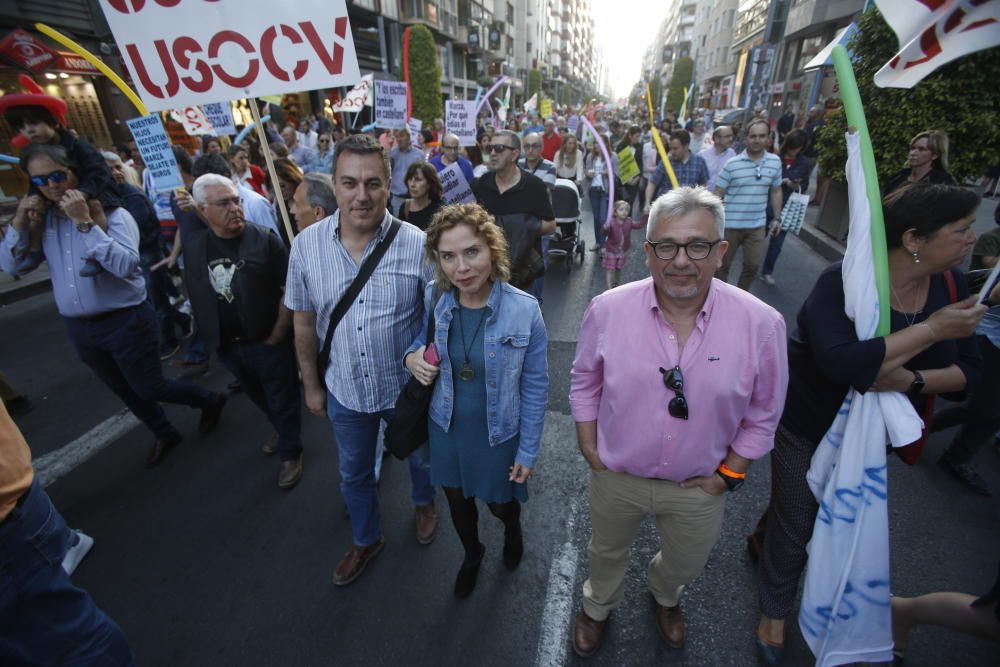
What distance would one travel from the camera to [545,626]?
7.66ft

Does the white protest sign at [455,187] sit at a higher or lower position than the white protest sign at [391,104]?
lower

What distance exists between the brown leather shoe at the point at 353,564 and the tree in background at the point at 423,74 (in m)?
21.5

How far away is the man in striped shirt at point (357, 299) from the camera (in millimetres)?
2113

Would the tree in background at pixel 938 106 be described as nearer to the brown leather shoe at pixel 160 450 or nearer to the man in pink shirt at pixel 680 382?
the man in pink shirt at pixel 680 382

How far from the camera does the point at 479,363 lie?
199 centimetres

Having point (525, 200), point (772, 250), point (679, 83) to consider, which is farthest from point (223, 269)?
point (679, 83)

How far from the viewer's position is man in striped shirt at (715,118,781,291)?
5.04 metres

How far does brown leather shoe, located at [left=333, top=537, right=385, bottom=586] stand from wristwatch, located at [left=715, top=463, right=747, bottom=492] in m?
1.98

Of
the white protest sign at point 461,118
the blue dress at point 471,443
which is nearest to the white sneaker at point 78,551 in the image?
the blue dress at point 471,443

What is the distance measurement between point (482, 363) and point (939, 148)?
4.69 metres

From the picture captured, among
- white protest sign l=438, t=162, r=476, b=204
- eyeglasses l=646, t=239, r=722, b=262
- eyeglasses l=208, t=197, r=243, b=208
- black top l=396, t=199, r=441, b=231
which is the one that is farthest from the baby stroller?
eyeglasses l=646, t=239, r=722, b=262

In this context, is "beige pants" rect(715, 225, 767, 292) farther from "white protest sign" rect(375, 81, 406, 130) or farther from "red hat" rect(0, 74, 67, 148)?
"white protest sign" rect(375, 81, 406, 130)

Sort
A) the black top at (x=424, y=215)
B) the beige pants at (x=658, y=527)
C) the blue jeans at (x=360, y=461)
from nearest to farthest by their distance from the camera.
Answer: the beige pants at (x=658, y=527) → the blue jeans at (x=360, y=461) → the black top at (x=424, y=215)

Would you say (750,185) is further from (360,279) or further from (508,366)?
(360,279)
